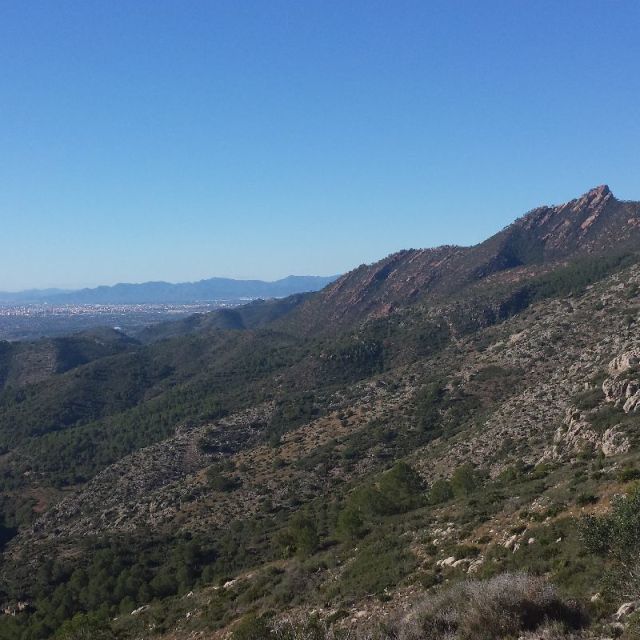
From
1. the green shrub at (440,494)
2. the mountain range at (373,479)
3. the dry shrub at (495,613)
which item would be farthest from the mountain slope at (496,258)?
the dry shrub at (495,613)

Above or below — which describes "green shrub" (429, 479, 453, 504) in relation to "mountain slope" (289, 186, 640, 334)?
below

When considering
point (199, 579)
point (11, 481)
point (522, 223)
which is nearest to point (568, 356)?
point (199, 579)

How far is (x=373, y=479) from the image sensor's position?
5075 cm

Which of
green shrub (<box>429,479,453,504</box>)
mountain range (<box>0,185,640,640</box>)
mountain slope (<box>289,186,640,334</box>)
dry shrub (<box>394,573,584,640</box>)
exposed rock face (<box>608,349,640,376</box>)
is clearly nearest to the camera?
dry shrub (<box>394,573,584,640</box>)

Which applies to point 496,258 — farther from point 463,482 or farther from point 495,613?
point 495,613

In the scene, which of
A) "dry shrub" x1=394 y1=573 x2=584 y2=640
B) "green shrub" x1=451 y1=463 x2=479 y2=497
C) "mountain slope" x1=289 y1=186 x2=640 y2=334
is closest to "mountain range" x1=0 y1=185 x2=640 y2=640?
"dry shrub" x1=394 y1=573 x2=584 y2=640

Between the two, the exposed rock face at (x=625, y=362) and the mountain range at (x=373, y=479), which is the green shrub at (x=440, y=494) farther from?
the exposed rock face at (x=625, y=362)

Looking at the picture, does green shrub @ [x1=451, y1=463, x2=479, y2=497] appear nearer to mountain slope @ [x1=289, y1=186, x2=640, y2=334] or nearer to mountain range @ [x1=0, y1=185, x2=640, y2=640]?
mountain range @ [x1=0, y1=185, x2=640, y2=640]

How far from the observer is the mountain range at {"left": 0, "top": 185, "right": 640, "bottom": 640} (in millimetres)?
17109

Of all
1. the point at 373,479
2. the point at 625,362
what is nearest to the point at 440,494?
the point at 373,479

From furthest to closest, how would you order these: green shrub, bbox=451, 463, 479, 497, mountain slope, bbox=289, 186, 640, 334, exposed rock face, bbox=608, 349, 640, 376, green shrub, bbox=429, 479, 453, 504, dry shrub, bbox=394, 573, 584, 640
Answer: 1. mountain slope, bbox=289, 186, 640, 334
2. exposed rock face, bbox=608, 349, 640, 376
3. green shrub, bbox=429, 479, 453, 504
4. green shrub, bbox=451, 463, 479, 497
5. dry shrub, bbox=394, 573, 584, 640

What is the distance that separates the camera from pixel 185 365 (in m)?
157

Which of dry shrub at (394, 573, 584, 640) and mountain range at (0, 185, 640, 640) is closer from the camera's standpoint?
dry shrub at (394, 573, 584, 640)

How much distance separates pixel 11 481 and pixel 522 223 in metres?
143
